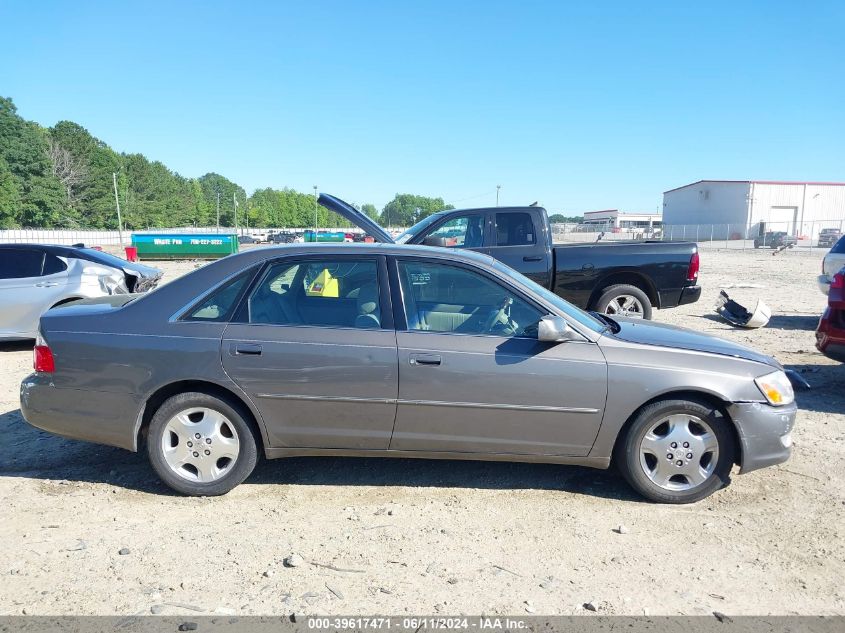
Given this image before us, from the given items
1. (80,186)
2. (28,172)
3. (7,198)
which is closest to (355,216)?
(7,198)

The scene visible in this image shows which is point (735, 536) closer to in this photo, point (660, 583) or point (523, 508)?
point (660, 583)

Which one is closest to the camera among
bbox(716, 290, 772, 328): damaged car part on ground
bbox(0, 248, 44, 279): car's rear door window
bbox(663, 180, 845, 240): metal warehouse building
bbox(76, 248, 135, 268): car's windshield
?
bbox(0, 248, 44, 279): car's rear door window

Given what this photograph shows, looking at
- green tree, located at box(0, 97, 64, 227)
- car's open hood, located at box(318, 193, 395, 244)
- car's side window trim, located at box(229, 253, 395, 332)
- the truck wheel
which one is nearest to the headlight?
car's side window trim, located at box(229, 253, 395, 332)

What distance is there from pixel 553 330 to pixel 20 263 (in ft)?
25.6

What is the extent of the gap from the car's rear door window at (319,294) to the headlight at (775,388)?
2.43m

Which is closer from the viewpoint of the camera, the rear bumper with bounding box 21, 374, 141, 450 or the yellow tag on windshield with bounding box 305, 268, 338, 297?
the rear bumper with bounding box 21, 374, 141, 450

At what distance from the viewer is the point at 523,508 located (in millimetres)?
3705

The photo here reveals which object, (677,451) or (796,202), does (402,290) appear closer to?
(677,451)

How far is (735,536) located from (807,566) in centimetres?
37

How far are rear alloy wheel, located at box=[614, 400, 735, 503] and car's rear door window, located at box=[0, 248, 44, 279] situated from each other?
804cm

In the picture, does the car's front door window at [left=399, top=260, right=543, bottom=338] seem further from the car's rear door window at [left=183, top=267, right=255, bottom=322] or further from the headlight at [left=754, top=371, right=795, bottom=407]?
the headlight at [left=754, top=371, right=795, bottom=407]

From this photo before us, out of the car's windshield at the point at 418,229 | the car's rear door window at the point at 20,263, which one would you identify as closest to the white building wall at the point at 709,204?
the car's windshield at the point at 418,229

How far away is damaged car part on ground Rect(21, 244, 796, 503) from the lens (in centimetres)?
363

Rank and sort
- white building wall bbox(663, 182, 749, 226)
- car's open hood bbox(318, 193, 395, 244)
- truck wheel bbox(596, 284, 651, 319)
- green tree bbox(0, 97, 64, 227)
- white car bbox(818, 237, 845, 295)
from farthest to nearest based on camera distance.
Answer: green tree bbox(0, 97, 64, 227) < white building wall bbox(663, 182, 749, 226) < white car bbox(818, 237, 845, 295) < truck wheel bbox(596, 284, 651, 319) < car's open hood bbox(318, 193, 395, 244)
